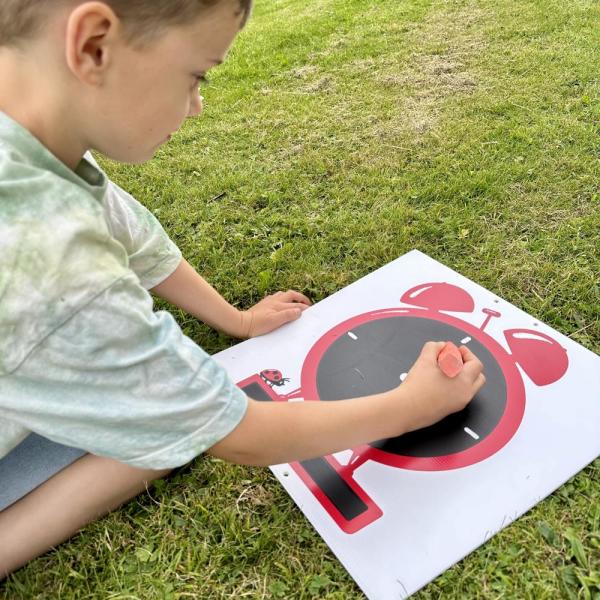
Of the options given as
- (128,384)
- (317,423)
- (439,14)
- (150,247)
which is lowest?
(439,14)

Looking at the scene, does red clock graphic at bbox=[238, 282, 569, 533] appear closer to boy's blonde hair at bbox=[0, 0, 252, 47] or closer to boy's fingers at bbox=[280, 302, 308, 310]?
boy's fingers at bbox=[280, 302, 308, 310]

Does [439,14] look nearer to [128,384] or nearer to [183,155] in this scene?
[183,155]

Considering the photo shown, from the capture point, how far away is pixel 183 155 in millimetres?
2119

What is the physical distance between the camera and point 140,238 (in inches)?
46.0

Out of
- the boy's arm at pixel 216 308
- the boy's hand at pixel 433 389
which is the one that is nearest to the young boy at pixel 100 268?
the boy's hand at pixel 433 389

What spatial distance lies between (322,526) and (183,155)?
1.54 metres

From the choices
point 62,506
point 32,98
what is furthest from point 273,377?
point 32,98

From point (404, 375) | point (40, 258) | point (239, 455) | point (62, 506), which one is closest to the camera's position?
point (40, 258)

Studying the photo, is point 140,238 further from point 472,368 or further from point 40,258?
point 472,368

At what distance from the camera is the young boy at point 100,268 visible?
2.15ft

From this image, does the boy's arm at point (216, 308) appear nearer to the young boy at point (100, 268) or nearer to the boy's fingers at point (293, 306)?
the boy's fingers at point (293, 306)

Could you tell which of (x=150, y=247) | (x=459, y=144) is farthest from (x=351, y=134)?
(x=150, y=247)

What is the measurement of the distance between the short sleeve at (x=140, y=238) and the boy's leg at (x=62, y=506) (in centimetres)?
39

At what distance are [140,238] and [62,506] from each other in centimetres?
51
